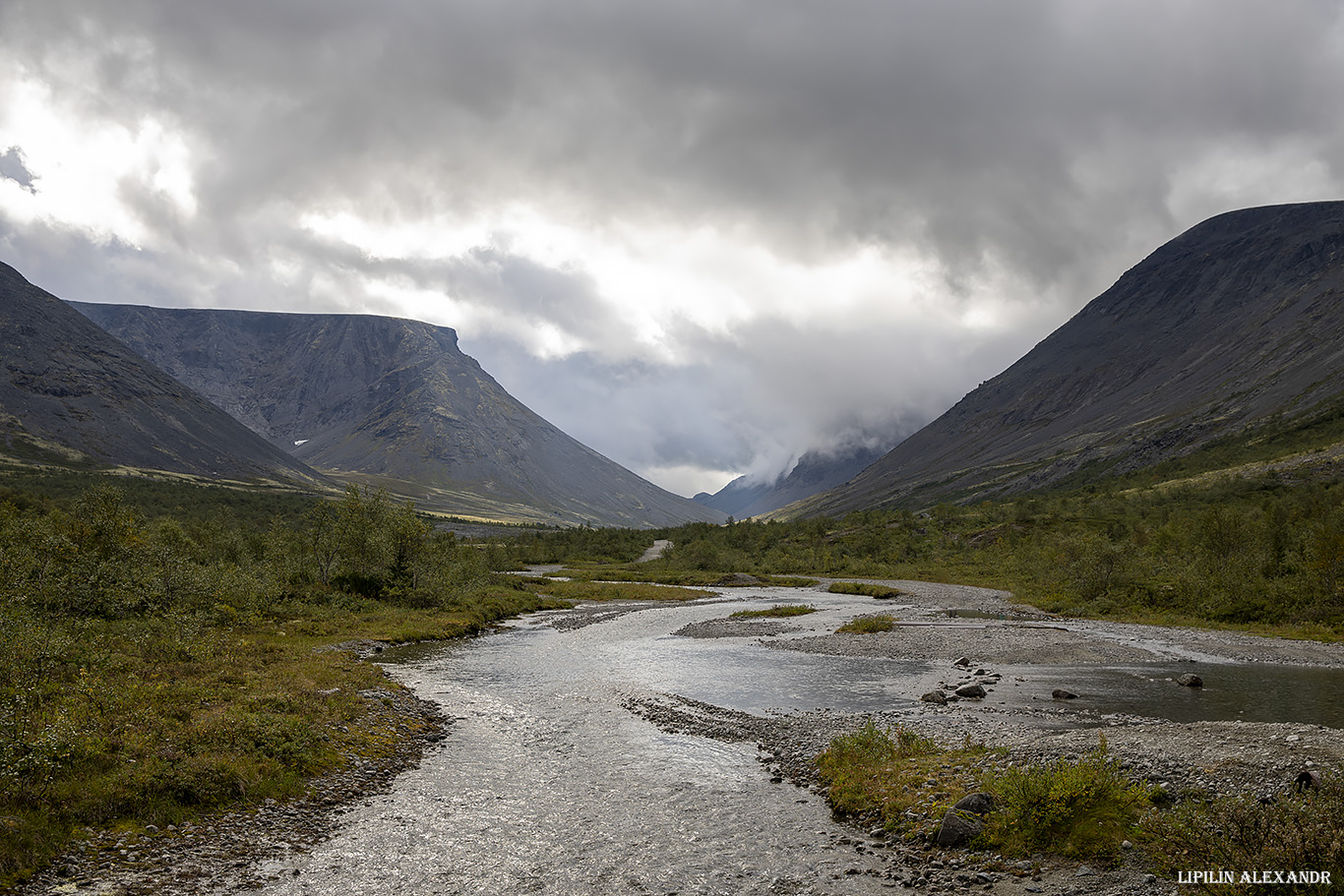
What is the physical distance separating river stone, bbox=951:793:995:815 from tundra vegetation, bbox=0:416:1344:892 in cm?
132

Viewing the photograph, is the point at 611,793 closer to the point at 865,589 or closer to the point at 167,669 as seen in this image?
the point at 167,669

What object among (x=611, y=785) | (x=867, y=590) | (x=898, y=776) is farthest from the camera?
(x=867, y=590)

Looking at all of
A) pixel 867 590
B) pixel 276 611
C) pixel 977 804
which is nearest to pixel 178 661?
pixel 276 611

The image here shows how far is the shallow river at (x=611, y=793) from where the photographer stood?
56.1 ft

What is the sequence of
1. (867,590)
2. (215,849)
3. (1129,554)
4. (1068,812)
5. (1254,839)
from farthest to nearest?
(867,590)
(1129,554)
(215,849)
(1068,812)
(1254,839)

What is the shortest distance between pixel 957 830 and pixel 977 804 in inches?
48.5

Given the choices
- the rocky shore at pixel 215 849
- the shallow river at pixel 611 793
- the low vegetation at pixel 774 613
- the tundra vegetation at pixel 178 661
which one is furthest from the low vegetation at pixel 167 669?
the low vegetation at pixel 774 613

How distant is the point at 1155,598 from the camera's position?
7056 centimetres

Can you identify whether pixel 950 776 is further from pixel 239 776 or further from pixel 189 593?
pixel 189 593

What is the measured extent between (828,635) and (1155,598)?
37.2 m

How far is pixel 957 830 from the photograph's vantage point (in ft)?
57.4

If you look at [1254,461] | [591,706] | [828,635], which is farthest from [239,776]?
[1254,461]

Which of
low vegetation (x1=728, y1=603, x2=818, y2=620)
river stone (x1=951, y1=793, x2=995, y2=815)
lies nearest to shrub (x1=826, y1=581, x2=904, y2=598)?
low vegetation (x1=728, y1=603, x2=818, y2=620)

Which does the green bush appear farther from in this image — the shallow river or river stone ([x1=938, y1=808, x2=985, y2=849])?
the shallow river
